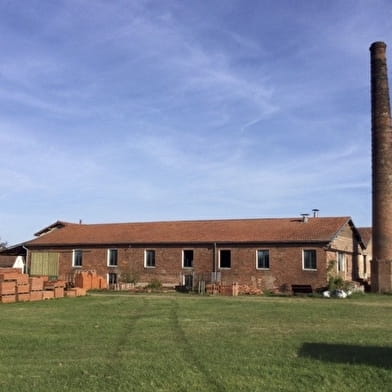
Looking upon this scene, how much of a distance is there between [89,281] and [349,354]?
26778 millimetres

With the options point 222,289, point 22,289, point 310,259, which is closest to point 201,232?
point 222,289

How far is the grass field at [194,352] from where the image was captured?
816cm

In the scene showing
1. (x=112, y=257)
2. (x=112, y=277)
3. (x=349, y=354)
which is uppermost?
(x=112, y=257)

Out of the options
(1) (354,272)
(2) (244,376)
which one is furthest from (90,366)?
(1) (354,272)

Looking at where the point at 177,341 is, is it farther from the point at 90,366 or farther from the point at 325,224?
the point at 325,224

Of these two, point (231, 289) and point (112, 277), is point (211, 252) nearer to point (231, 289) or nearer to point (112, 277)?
point (231, 289)

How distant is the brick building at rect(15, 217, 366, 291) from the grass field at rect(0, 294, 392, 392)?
53.1ft

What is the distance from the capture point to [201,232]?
38844mm

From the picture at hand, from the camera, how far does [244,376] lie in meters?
8.52

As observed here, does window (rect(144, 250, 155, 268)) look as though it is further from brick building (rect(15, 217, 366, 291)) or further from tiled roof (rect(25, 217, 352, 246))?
tiled roof (rect(25, 217, 352, 246))

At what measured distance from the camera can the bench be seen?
3328 centimetres

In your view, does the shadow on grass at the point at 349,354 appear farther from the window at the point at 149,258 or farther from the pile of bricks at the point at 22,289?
the window at the point at 149,258

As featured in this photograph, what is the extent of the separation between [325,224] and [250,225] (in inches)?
212

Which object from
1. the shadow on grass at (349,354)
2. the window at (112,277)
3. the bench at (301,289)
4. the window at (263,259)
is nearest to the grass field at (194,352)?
the shadow on grass at (349,354)
